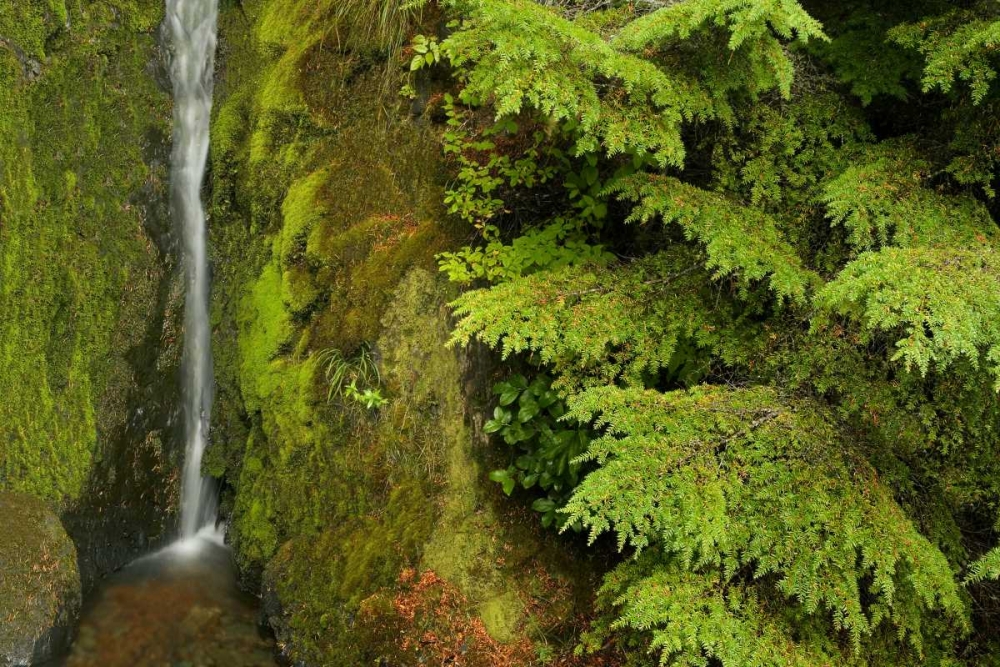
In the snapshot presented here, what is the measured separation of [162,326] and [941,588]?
226 inches

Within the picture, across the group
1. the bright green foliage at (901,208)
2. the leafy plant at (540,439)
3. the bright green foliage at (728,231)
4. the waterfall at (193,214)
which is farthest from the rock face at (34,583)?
the bright green foliage at (901,208)

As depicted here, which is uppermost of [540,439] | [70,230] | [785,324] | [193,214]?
[193,214]

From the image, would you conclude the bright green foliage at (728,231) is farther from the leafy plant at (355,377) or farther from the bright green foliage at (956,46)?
the leafy plant at (355,377)

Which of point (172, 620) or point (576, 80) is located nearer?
point (576, 80)

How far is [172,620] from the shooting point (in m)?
5.06

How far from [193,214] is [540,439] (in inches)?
161

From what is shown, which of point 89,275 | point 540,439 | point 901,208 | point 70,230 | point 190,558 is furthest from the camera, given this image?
point 190,558

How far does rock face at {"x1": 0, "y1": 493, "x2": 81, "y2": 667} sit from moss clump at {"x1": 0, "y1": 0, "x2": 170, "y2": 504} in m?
0.19

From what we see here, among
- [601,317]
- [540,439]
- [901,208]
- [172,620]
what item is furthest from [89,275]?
[901,208]

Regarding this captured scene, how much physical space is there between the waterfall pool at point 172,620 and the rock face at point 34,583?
16 centimetres

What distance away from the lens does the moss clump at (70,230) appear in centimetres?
496

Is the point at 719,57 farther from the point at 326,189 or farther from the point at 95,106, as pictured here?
the point at 95,106

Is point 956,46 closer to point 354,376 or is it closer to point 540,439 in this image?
point 540,439

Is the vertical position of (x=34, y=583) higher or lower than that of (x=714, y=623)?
lower
